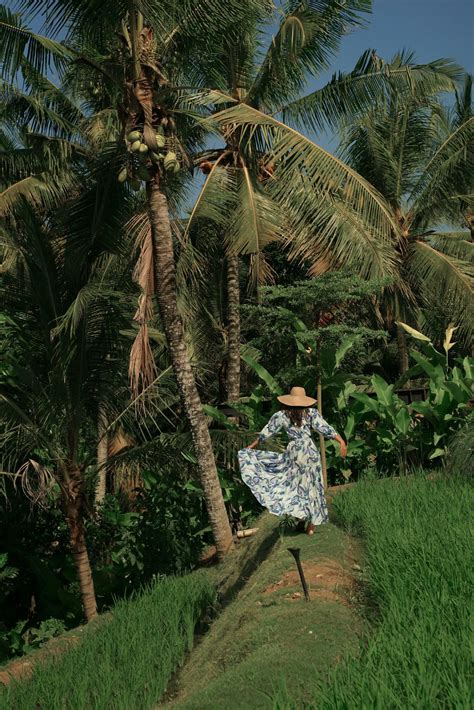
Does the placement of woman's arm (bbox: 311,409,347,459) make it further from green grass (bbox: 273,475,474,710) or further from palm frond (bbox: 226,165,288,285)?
palm frond (bbox: 226,165,288,285)

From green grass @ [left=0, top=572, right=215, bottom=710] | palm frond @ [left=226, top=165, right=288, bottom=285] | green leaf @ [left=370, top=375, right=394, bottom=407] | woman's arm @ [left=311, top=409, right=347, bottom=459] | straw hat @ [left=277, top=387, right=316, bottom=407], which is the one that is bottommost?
green grass @ [left=0, top=572, right=215, bottom=710]

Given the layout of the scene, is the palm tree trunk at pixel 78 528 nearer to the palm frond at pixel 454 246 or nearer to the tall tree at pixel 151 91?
the tall tree at pixel 151 91

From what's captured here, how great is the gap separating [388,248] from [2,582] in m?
7.32

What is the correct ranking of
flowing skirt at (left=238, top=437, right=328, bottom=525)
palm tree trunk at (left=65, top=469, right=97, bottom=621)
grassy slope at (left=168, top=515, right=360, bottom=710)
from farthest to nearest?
1. palm tree trunk at (left=65, top=469, right=97, bottom=621)
2. flowing skirt at (left=238, top=437, right=328, bottom=525)
3. grassy slope at (left=168, top=515, right=360, bottom=710)

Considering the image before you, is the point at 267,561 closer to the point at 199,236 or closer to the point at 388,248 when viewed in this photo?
the point at 388,248

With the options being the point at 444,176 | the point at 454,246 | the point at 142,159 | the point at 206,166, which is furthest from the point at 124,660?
the point at 454,246

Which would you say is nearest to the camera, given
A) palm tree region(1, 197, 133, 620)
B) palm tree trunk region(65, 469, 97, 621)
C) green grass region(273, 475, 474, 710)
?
green grass region(273, 475, 474, 710)

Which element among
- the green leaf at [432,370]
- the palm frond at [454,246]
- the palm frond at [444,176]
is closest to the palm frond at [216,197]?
the green leaf at [432,370]

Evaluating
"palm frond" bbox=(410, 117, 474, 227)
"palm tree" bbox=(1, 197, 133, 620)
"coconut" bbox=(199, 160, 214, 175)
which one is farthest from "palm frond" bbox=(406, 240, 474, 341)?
"palm tree" bbox=(1, 197, 133, 620)

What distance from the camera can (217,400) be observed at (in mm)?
16422

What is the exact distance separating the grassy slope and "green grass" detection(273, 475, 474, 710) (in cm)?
22

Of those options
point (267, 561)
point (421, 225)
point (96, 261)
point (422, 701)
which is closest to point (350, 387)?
point (96, 261)

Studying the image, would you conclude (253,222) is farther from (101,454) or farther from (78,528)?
(78,528)

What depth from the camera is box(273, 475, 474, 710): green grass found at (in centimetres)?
374
